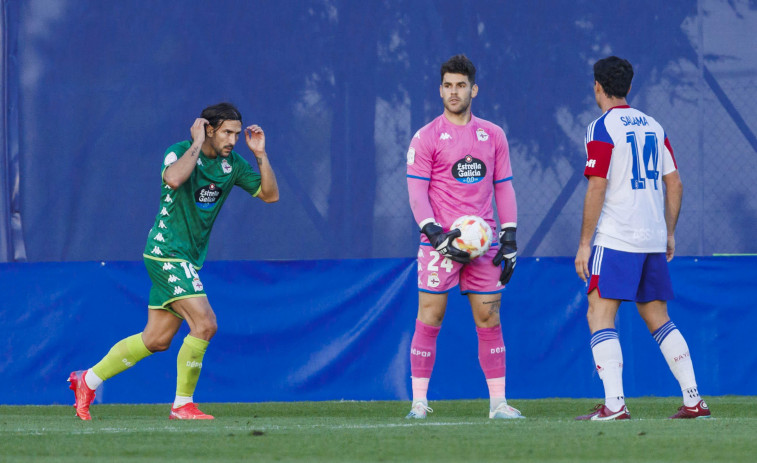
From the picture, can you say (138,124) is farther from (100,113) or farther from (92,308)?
(92,308)

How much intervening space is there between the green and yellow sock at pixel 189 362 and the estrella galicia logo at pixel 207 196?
73 centimetres

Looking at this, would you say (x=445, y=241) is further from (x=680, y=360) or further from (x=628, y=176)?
(x=680, y=360)

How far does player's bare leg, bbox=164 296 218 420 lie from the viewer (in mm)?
6359

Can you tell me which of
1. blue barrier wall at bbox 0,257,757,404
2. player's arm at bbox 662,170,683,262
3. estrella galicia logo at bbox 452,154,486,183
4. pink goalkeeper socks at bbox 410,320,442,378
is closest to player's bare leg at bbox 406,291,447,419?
pink goalkeeper socks at bbox 410,320,442,378

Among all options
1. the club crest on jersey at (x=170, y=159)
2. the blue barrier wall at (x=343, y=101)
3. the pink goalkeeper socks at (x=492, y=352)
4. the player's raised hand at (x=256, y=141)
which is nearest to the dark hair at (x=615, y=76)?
the pink goalkeeper socks at (x=492, y=352)

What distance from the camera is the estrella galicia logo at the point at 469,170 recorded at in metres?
6.34

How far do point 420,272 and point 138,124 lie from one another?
4.76m

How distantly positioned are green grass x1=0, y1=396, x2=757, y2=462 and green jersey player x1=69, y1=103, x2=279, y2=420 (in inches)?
13.3

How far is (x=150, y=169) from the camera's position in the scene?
33.9 ft

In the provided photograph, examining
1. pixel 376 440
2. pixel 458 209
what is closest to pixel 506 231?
pixel 458 209

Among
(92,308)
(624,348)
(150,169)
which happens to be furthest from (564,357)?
(150,169)

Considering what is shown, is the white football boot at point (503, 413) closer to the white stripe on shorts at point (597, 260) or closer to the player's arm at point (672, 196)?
the white stripe on shorts at point (597, 260)

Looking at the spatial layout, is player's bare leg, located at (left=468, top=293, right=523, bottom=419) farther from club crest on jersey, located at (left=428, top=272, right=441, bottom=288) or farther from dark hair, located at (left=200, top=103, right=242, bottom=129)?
dark hair, located at (left=200, top=103, right=242, bottom=129)

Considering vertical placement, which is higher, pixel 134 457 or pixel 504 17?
pixel 504 17
